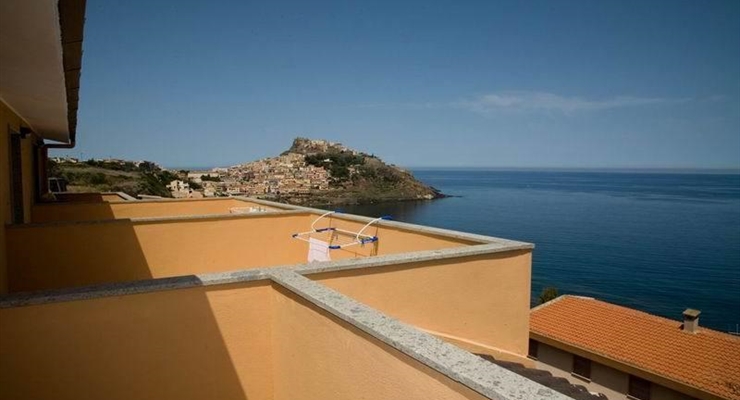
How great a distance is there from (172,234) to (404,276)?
344 centimetres

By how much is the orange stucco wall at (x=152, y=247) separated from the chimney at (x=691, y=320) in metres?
16.7

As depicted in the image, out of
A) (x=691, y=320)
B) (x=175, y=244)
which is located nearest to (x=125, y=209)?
(x=175, y=244)

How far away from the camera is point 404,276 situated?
319cm

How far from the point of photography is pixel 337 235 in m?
5.72

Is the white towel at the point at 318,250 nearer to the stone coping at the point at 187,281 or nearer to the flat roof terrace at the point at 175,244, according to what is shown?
the flat roof terrace at the point at 175,244

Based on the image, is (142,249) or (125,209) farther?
(125,209)

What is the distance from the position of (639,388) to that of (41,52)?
17.8 metres

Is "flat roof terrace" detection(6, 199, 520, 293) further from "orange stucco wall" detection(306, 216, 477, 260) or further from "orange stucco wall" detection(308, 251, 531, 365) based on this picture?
"orange stucco wall" detection(308, 251, 531, 365)

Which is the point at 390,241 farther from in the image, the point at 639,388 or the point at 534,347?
the point at 534,347

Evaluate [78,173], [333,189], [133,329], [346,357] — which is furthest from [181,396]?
[333,189]

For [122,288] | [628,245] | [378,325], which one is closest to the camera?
[378,325]

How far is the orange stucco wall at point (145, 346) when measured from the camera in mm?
2117

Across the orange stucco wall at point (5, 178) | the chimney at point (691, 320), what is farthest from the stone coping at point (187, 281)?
the chimney at point (691, 320)

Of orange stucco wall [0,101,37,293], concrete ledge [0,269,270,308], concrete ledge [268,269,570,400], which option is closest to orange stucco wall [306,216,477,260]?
concrete ledge [0,269,270,308]
